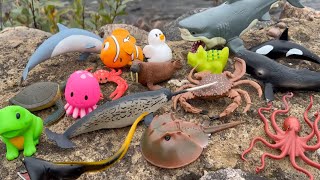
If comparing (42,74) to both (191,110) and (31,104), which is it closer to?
(31,104)

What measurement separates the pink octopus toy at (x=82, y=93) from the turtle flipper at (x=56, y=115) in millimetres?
75

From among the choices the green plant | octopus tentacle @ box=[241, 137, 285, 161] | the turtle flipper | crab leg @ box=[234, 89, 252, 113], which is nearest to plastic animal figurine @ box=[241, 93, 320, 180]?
octopus tentacle @ box=[241, 137, 285, 161]

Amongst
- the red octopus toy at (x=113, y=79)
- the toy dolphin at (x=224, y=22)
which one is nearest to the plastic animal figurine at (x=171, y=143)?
the red octopus toy at (x=113, y=79)

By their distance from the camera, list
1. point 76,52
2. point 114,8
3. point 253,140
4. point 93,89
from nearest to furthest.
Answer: point 253,140 < point 93,89 < point 76,52 < point 114,8

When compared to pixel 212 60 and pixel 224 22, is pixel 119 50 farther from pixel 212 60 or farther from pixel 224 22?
pixel 224 22

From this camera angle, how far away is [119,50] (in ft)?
8.01

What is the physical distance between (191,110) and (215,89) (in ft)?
0.54

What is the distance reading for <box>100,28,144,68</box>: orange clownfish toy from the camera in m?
2.44

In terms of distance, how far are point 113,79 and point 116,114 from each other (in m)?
0.46

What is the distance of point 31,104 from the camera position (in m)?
2.23

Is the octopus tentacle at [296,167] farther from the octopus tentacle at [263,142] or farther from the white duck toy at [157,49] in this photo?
the white duck toy at [157,49]

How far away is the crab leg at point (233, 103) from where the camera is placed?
2150 millimetres

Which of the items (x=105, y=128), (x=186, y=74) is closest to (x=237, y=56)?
(x=186, y=74)

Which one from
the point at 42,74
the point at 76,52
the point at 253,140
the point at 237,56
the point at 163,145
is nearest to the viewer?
the point at 163,145
